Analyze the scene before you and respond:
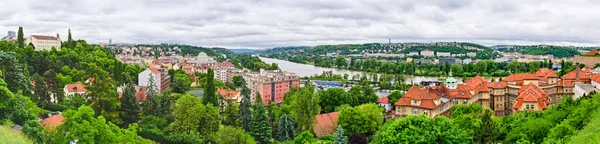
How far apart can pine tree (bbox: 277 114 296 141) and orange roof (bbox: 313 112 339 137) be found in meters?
1.66

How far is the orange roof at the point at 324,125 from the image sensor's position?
25.9m

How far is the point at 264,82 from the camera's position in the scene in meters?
43.3

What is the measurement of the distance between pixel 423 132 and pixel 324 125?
12.0 m

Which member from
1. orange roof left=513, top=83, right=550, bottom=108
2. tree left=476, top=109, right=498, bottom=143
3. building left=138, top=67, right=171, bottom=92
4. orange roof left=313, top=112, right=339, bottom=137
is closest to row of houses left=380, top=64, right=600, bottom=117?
orange roof left=513, top=83, right=550, bottom=108

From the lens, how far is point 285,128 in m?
24.2

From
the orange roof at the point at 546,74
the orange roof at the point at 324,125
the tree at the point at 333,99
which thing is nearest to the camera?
the orange roof at the point at 324,125

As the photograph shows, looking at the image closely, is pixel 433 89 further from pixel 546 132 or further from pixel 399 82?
pixel 399 82

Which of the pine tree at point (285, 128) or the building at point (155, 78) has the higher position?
the building at point (155, 78)

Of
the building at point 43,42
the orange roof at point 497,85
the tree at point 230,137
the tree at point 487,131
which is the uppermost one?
the building at point 43,42

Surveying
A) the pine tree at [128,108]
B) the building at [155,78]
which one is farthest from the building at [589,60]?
the pine tree at [128,108]

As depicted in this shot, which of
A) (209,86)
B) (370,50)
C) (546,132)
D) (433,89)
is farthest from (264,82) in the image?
(370,50)

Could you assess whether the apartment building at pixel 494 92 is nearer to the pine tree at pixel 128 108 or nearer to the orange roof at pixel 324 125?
the orange roof at pixel 324 125

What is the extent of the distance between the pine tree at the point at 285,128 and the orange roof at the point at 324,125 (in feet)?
5.46

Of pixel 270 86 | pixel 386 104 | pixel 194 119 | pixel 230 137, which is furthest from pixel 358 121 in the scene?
pixel 270 86
